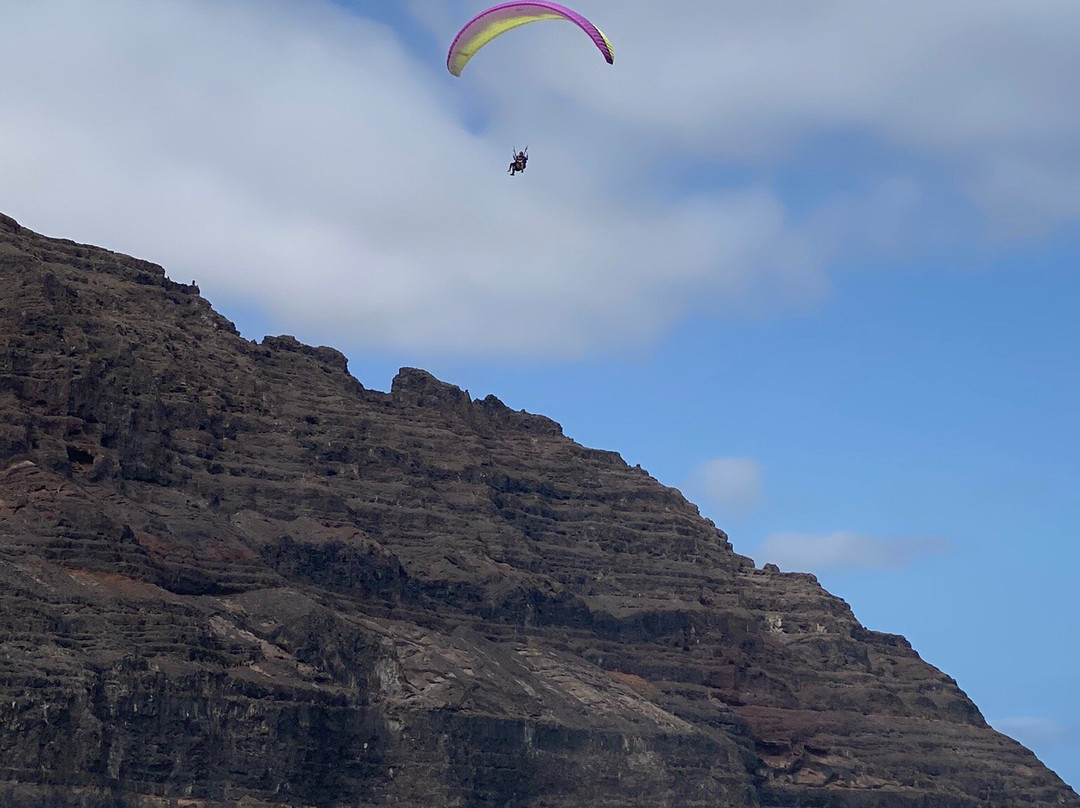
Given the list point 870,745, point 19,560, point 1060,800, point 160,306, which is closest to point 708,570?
point 870,745

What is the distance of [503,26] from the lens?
337 feet

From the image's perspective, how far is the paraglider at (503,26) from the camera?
97.3 metres

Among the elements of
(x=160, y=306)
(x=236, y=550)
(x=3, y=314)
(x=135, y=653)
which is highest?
(x=160, y=306)

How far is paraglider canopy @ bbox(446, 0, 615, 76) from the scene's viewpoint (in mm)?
97250

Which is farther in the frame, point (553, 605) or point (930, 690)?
point (930, 690)

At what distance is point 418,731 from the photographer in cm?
12162

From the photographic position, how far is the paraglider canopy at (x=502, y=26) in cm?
9725

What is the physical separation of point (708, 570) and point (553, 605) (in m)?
21.8

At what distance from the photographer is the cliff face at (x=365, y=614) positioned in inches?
4323

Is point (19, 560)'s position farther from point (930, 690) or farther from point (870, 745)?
point (930, 690)

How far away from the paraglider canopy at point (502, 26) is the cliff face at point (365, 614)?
27606mm

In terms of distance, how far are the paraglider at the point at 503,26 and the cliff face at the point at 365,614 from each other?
26.1 metres

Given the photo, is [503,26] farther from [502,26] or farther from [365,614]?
[365,614]

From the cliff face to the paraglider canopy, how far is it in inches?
1087
